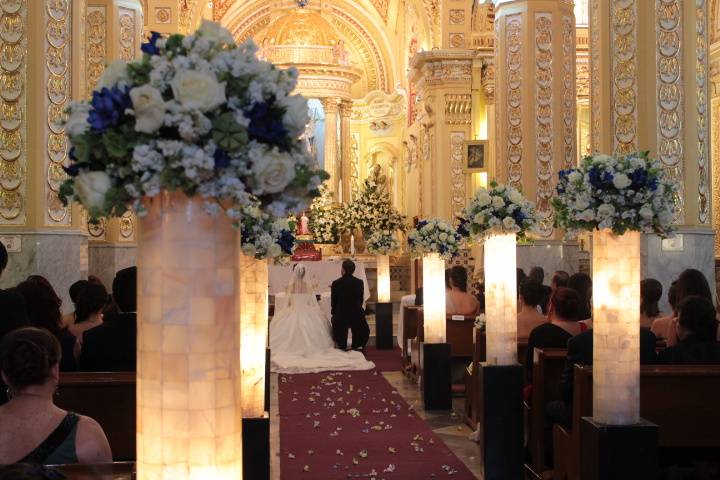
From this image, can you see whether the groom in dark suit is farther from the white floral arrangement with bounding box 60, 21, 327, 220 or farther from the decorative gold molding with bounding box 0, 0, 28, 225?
the white floral arrangement with bounding box 60, 21, 327, 220

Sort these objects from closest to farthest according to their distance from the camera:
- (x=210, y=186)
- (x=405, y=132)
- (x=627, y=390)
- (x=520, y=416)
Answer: (x=210, y=186) → (x=627, y=390) → (x=520, y=416) → (x=405, y=132)

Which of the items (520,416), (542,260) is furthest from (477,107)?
(520,416)

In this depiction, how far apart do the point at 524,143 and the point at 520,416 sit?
842 centimetres

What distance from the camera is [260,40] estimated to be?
1218 inches

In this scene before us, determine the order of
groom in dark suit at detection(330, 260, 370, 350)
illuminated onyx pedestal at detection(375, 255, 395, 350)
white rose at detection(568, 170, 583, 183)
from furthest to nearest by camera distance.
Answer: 1. illuminated onyx pedestal at detection(375, 255, 395, 350)
2. groom in dark suit at detection(330, 260, 370, 350)
3. white rose at detection(568, 170, 583, 183)

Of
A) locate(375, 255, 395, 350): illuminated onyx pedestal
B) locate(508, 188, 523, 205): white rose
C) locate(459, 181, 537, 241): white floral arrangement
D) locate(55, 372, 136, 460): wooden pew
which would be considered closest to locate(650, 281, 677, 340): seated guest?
locate(459, 181, 537, 241): white floral arrangement

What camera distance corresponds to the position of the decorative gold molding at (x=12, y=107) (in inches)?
366

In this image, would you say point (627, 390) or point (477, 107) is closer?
point (627, 390)

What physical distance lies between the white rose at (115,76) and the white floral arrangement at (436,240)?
374 inches

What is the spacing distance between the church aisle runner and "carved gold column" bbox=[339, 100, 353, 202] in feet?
55.5

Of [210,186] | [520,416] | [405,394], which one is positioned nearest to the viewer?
[210,186]

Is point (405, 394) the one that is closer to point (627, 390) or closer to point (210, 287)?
point (627, 390)

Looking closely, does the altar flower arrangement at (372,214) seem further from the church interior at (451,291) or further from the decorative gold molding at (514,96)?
the decorative gold molding at (514,96)

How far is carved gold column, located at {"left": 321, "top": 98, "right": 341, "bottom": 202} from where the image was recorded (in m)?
29.8
